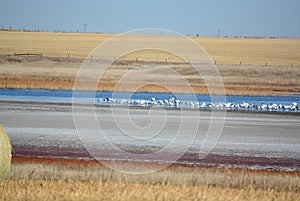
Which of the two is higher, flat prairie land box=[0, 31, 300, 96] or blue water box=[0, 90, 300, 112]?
flat prairie land box=[0, 31, 300, 96]

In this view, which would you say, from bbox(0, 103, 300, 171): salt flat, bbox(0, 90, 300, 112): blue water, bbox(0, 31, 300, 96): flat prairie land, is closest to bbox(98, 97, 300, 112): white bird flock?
bbox(0, 90, 300, 112): blue water

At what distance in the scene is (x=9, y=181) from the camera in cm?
1129

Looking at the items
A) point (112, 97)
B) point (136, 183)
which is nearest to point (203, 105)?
point (112, 97)

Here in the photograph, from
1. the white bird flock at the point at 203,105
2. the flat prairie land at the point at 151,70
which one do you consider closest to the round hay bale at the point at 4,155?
the white bird flock at the point at 203,105

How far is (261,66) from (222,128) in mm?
40278

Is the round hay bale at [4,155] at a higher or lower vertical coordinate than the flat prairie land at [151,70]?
lower

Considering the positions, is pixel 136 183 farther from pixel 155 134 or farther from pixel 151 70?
pixel 151 70

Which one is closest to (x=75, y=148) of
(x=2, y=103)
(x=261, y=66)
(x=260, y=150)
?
(x=260, y=150)

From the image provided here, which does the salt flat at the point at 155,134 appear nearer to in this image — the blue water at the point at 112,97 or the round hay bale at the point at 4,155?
the blue water at the point at 112,97

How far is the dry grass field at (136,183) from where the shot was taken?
10398 mm

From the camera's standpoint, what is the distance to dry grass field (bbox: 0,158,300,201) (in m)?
10.4

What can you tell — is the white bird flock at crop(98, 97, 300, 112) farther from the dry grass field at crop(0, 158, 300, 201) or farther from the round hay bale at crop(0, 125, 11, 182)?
the round hay bale at crop(0, 125, 11, 182)

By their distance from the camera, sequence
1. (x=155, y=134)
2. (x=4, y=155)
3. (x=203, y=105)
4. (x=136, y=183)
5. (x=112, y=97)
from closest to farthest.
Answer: (x=4, y=155)
(x=136, y=183)
(x=155, y=134)
(x=203, y=105)
(x=112, y=97)

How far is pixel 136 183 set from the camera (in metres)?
11.8
